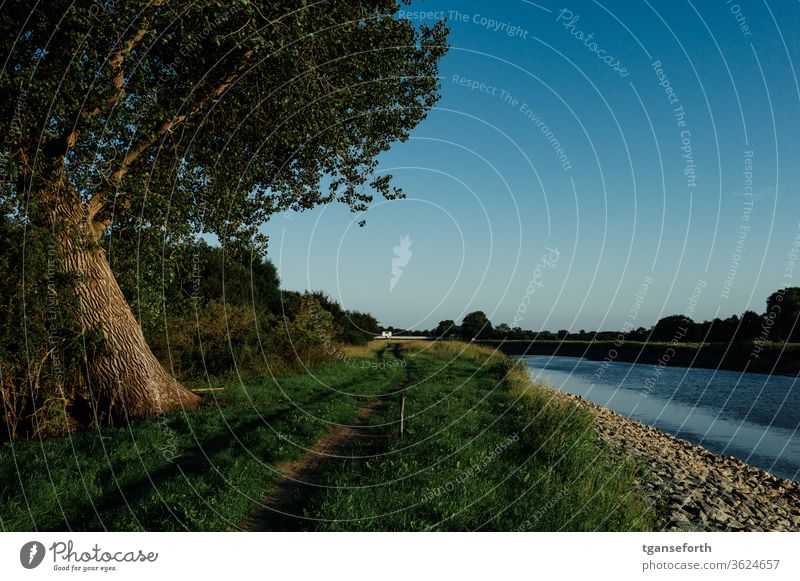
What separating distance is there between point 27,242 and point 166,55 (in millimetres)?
6820

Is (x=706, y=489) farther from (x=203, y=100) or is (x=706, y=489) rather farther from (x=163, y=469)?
(x=203, y=100)

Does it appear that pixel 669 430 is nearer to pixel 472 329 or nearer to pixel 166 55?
pixel 166 55

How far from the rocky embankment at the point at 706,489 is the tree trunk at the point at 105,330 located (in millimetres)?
12736

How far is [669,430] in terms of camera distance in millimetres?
20922

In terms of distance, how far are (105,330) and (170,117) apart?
19.7 ft

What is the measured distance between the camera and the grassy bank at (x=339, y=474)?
740 centimetres

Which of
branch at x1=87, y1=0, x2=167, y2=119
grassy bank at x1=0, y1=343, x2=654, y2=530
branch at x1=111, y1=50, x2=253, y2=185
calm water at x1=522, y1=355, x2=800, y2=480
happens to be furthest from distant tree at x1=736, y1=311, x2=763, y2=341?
branch at x1=87, y1=0, x2=167, y2=119

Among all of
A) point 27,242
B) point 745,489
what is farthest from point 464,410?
point 27,242

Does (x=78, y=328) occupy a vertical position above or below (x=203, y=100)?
below

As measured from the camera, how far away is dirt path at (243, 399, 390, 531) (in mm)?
7535
